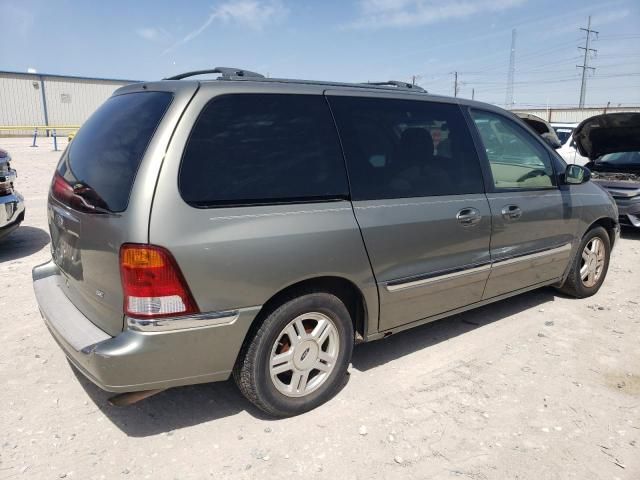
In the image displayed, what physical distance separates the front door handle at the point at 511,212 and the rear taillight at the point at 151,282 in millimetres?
2490

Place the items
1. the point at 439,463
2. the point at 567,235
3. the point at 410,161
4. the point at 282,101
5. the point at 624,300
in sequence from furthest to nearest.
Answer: the point at 624,300, the point at 567,235, the point at 410,161, the point at 282,101, the point at 439,463

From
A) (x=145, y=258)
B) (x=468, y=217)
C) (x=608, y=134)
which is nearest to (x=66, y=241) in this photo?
(x=145, y=258)

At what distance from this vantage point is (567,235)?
441cm

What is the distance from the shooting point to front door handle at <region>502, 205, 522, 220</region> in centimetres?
374

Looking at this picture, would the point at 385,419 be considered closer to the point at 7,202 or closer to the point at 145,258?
the point at 145,258

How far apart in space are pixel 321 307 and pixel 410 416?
85 cm

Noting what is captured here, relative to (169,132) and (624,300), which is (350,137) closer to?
(169,132)

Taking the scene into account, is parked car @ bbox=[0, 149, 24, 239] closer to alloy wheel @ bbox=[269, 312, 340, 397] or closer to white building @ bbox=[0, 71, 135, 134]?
alloy wheel @ bbox=[269, 312, 340, 397]

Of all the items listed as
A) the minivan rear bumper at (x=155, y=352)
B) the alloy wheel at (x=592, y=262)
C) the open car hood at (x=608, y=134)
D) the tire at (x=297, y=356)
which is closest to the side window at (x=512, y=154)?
the alloy wheel at (x=592, y=262)

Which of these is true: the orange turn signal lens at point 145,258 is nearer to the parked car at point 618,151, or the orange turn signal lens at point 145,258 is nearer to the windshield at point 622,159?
the parked car at point 618,151

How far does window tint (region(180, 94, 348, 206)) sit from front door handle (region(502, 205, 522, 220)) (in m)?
1.50

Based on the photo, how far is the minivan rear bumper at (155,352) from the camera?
90.9 inches

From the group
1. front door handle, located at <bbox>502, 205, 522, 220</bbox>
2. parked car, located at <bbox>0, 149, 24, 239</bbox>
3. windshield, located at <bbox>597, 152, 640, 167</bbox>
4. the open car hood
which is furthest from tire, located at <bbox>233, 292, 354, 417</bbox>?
windshield, located at <bbox>597, 152, 640, 167</bbox>

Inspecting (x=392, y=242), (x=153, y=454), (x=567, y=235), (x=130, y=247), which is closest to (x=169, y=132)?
(x=130, y=247)
